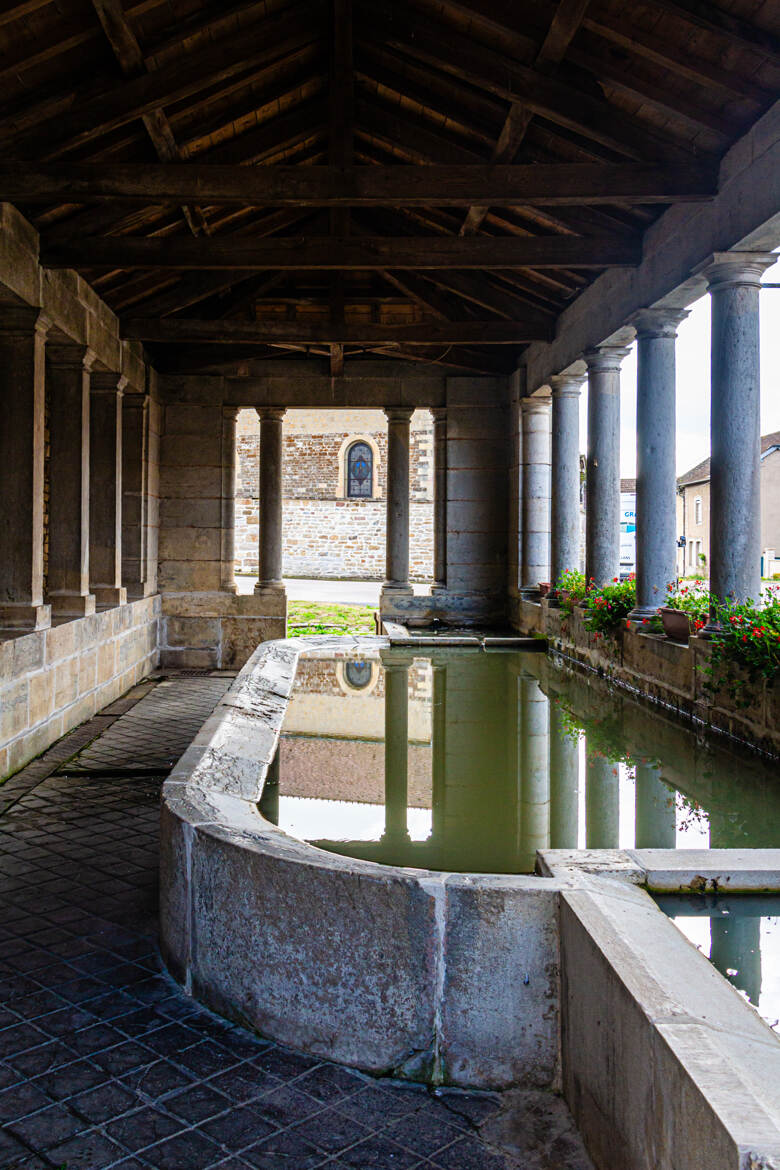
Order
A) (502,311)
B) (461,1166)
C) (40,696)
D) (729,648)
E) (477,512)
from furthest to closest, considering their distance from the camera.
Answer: (477,512), (502,311), (40,696), (729,648), (461,1166)

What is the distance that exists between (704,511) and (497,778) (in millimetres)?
32178

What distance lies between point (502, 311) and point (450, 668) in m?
3.66

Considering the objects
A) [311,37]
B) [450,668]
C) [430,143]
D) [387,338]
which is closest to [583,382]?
[387,338]

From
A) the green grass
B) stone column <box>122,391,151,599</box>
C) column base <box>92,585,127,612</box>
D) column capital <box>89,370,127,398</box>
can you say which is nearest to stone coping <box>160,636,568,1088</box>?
column base <box>92,585,127,612</box>

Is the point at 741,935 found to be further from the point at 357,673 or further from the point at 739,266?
the point at 357,673

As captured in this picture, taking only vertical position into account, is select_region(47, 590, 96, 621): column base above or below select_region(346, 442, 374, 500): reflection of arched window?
below

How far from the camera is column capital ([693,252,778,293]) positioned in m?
5.21

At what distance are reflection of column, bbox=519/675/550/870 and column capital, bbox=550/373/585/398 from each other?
13.4ft

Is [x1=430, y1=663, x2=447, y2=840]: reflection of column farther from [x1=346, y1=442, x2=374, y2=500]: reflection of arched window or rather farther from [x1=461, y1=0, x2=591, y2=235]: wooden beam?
[x1=346, y1=442, x2=374, y2=500]: reflection of arched window

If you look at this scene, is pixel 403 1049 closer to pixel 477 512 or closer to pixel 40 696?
pixel 40 696

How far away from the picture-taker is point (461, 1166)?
1867 millimetres

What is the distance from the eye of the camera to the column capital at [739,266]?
205 inches

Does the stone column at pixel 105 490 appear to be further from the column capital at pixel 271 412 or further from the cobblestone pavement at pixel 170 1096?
the cobblestone pavement at pixel 170 1096

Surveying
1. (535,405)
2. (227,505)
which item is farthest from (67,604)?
(535,405)
